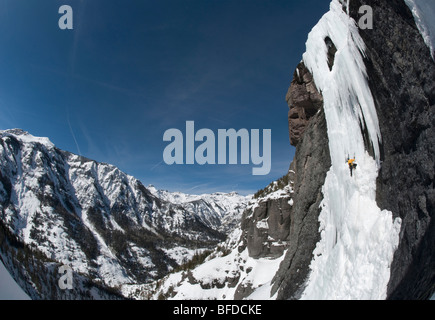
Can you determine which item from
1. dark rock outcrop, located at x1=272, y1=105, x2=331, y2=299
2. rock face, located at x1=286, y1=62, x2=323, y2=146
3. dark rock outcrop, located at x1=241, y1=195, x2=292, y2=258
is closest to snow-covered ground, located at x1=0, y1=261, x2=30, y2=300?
dark rock outcrop, located at x1=272, y1=105, x2=331, y2=299

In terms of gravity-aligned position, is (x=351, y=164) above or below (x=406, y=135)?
below

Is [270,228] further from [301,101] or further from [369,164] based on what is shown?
[369,164]

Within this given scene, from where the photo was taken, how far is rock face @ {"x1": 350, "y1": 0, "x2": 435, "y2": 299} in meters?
9.49

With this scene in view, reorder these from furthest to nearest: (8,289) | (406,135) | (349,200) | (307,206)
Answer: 1. (307,206)
2. (349,200)
3. (406,135)
4. (8,289)

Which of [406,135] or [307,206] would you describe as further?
[307,206]

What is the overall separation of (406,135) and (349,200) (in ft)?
16.6

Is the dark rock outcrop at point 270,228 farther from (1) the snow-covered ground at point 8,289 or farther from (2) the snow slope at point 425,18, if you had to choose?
(1) the snow-covered ground at point 8,289

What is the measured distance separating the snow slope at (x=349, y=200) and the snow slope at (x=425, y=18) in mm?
2891

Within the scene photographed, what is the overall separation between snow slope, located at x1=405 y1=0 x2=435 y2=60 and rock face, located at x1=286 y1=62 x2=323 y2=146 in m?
11.1

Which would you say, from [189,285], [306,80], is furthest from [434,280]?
[189,285]

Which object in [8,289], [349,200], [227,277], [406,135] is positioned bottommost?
[227,277]

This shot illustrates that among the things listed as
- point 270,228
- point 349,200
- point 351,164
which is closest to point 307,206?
point 349,200

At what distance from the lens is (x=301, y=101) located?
25016mm
